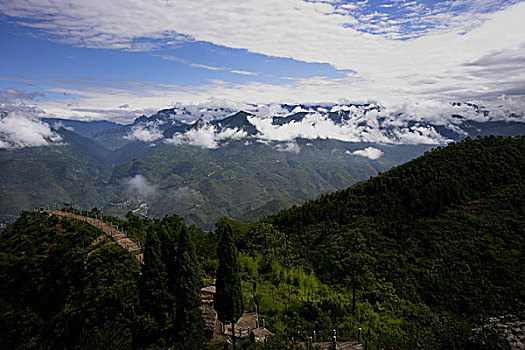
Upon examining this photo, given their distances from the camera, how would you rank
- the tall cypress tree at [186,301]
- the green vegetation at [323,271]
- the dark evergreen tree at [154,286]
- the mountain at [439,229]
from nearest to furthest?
the dark evergreen tree at [154,286], the tall cypress tree at [186,301], the green vegetation at [323,271], the mountain at [439,229]

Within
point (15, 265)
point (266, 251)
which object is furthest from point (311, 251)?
point (15, 265)

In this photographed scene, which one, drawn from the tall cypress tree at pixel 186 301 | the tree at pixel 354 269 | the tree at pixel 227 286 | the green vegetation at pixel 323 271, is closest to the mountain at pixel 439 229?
the green vegetation at pixel 323 271

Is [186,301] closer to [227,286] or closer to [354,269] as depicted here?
Answer: [227,286]

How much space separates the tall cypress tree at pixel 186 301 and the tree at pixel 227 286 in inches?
68.7

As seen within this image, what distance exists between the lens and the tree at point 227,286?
20.2m

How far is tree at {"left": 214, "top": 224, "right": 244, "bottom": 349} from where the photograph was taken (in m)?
20.2

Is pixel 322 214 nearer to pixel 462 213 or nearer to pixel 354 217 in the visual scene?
pixel 354 217

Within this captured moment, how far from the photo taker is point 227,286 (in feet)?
66.7

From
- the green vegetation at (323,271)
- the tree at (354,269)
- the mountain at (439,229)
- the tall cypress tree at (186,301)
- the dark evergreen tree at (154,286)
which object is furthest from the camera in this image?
the mountain at (439,229)

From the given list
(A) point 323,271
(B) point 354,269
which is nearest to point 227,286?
(B) point 354,269

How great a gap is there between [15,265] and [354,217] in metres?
48.4

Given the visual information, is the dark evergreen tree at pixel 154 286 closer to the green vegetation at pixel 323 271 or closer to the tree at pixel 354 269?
the green vegetation at pixel 323 271

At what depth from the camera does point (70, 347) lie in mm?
20641

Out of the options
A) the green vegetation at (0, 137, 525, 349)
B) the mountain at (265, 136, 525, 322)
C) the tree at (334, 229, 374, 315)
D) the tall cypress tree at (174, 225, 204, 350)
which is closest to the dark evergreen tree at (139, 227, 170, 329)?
the green vegetation at (0, 137, 525, 349)
